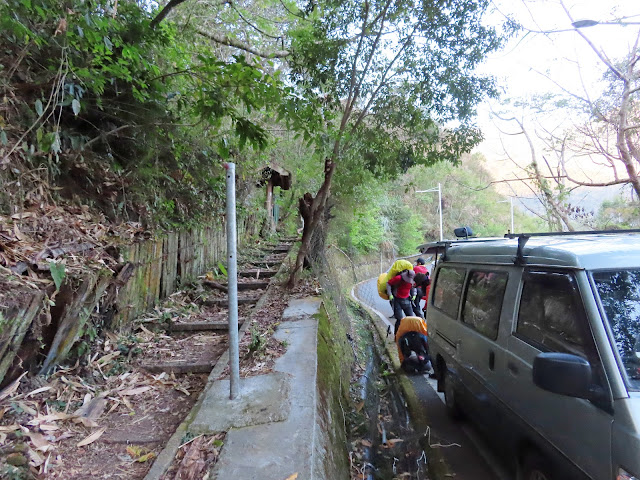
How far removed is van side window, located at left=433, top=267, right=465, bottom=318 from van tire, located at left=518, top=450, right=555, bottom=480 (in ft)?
5.79

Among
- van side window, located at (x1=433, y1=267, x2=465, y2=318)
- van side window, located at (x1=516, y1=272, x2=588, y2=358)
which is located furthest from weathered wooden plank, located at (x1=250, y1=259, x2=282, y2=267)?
van side window, located at (x1=516, y1=272, x2=588, y2=358)

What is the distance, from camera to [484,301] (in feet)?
11.8

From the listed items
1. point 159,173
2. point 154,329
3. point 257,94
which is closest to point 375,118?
point 257,94

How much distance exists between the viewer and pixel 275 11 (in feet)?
35.9

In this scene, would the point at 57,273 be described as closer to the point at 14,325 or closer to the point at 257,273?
the point at 14,325

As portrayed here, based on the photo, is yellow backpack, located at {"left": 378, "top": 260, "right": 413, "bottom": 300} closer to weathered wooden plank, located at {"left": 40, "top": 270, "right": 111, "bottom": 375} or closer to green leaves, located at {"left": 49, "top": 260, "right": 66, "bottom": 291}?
weathered wooden plank, located at {"left": 40, "top": 270, "right": 111, "bottom": 375}

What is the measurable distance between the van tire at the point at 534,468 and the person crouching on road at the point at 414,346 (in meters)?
3.42

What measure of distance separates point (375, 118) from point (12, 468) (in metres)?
6.42

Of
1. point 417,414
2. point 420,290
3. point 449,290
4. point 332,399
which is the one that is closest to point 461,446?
point 417,414

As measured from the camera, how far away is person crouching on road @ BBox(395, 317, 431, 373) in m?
6.14

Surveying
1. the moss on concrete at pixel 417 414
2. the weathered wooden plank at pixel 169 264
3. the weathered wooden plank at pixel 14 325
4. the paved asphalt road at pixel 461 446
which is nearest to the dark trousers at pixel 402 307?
the moss on concrete at pixel 417 414

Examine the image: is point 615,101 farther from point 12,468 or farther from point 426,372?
point 12,468

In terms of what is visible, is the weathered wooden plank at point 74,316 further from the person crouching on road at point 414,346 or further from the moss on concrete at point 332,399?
the person crouching on road at point 414,346

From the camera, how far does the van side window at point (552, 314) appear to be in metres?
2.29
